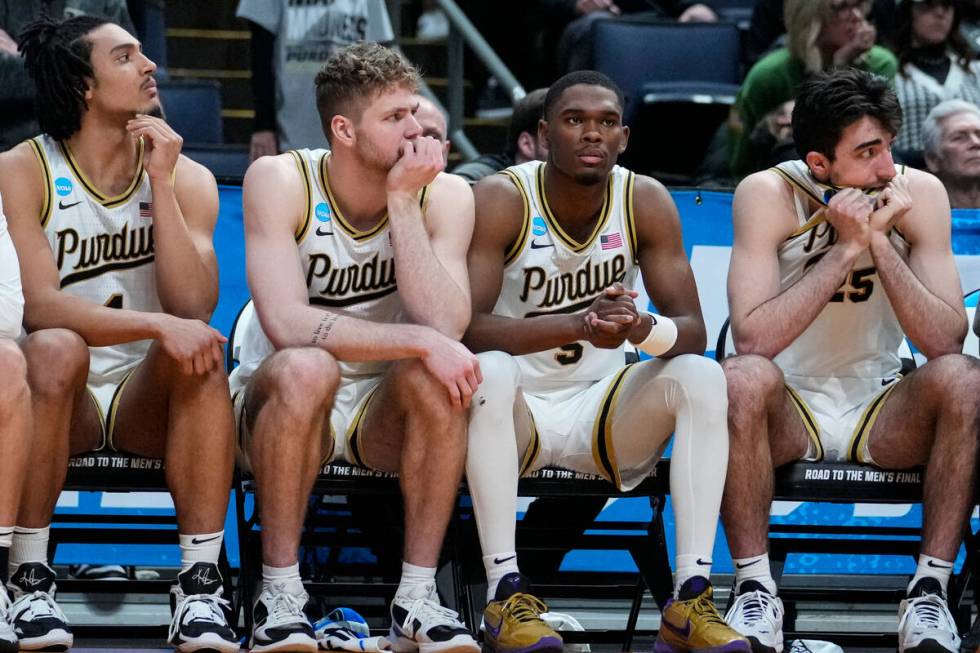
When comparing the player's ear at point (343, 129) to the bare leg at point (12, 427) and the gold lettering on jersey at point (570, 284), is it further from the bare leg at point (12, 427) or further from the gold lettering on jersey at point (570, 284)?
the bare leg at point (12, 427)

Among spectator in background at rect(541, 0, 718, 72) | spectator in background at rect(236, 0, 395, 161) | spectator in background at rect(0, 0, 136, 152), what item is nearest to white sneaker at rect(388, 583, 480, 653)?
spectator in background at rect(0, 0, 136, 152)

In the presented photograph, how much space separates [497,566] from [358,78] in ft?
4.62

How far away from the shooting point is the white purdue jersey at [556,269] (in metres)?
4.51

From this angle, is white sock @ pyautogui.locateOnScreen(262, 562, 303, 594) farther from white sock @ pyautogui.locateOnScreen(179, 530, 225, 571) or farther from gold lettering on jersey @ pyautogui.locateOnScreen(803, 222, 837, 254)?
gold lettering on jersey @ pyautogui.locateOnScreen(803, 222, 837, 254)

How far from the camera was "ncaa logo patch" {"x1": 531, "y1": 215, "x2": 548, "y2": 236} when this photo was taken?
452cm

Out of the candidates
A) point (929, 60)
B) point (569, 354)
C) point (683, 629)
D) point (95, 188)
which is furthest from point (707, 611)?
point (929, 60)

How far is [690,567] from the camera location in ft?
13.1

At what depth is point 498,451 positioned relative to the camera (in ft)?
13.2

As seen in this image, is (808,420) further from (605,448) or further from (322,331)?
(322,331)

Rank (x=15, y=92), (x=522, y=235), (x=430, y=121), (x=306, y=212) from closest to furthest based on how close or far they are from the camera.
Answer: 1. (x=306, y=212)
2. (x=522, y=235)
3. (x=430, y=121)
4. (x=15, y=92)

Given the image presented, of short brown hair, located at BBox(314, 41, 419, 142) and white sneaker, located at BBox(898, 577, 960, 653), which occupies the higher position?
short brown hair, located at BBox(314, 41, 419, 142)

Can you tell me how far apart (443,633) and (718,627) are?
0.68 m

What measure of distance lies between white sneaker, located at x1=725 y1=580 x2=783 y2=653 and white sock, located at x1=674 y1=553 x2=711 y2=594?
0.15 meters

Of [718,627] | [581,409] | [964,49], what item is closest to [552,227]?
[581,409]
